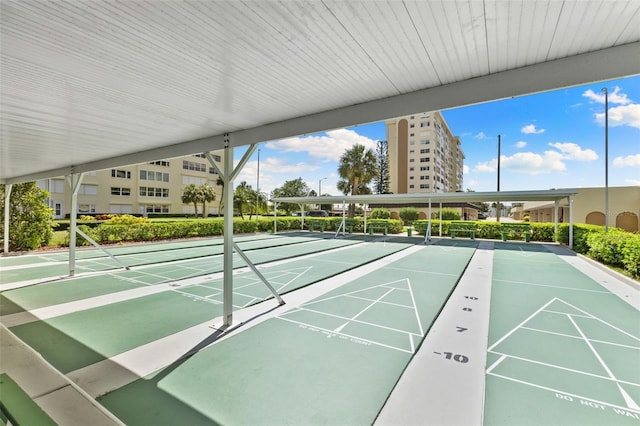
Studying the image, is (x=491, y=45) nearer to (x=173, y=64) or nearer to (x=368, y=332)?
(x=173, y=64)

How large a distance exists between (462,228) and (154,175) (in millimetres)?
36435

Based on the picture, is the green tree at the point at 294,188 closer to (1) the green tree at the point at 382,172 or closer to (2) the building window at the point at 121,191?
(1) the green tree at the point at 382,172

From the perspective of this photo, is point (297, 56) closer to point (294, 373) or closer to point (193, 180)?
point (294, 373)

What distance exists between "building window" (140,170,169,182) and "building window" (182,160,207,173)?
2786 mm

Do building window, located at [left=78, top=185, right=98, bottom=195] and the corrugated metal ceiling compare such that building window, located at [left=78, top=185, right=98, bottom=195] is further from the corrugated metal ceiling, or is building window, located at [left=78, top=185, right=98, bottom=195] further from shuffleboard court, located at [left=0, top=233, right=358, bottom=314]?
the corrugated metal ceiling

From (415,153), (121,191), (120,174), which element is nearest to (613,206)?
(415,153)

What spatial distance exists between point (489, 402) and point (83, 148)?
8073mm

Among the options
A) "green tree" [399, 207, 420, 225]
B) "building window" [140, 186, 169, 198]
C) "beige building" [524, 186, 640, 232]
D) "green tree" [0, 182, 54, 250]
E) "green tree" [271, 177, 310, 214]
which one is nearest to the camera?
"green tree" [0, 182, 54, 250]

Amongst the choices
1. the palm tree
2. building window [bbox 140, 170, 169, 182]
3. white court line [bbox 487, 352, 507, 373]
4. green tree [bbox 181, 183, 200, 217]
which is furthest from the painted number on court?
building window [bbox 140, 170, 169, 182]

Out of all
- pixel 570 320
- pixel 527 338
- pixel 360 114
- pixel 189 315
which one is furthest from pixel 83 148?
pixel 570 320

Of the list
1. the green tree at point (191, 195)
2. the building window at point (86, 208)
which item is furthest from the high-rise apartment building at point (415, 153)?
the building window at point (86, 208)

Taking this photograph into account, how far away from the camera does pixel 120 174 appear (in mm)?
34688

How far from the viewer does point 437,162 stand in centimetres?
5741

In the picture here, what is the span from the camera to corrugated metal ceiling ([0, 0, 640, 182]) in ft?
6.50
